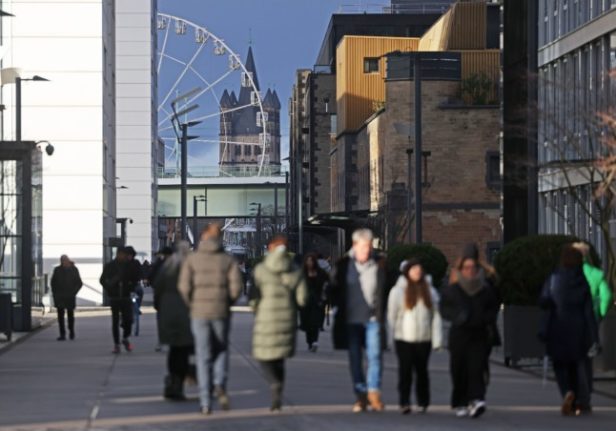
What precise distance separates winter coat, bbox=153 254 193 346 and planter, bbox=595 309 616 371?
6883 millimetres

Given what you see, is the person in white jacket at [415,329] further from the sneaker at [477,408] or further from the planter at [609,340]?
the planter at [609,340]

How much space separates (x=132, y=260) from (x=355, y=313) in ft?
45.6

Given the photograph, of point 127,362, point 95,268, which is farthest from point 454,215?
point 127,362

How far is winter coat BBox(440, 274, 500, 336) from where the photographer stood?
1784 centimetres

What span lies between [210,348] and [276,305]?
858 millimetres

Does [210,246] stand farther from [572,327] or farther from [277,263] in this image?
[572,327]

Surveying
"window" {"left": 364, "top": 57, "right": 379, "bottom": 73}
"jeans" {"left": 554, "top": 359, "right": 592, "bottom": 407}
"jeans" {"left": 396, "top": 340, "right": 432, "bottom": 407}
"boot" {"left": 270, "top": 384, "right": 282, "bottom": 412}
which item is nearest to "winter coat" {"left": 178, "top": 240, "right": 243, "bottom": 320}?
"boot" {"left": 270, "top": 384, "right": 282, "bottom": 412}

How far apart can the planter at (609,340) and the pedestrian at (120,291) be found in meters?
9.06

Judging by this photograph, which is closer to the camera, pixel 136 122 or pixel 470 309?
pixel 470 309

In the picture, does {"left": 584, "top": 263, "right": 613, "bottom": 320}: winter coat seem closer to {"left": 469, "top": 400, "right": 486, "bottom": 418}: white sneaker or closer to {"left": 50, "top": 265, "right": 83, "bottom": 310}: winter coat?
{"left": 469, "top": 400, "right": 486, "bottom": 418}: white sneaker

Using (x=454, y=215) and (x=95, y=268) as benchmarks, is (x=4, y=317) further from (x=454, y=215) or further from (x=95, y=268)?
(x=454, y=215)

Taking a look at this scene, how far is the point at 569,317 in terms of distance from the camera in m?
18.6

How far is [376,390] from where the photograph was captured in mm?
18016

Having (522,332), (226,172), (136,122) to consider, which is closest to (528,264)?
(522,332)
